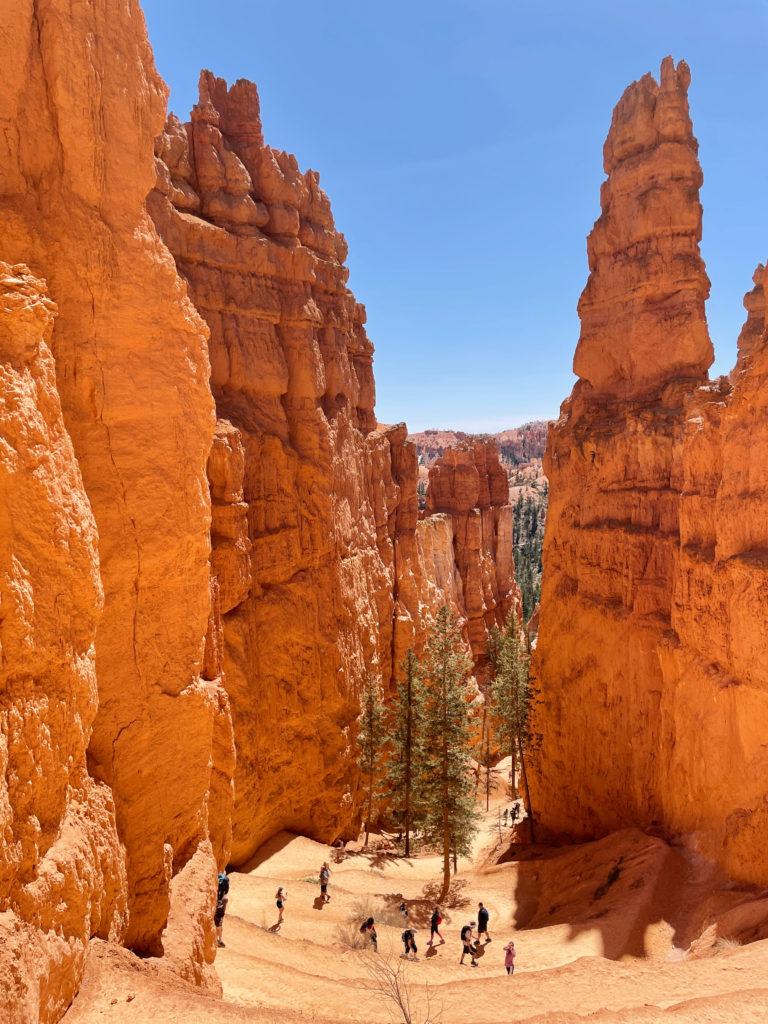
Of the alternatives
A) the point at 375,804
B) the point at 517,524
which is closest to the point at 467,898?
the point at 375,804

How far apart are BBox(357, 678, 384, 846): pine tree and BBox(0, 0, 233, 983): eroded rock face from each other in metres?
17.2

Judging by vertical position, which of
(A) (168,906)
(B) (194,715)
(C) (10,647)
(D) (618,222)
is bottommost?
(A) (168,906)

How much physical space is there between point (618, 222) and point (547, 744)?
19.8 metres

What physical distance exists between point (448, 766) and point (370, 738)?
5.80m

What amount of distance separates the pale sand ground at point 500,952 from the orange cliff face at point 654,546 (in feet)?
5.40

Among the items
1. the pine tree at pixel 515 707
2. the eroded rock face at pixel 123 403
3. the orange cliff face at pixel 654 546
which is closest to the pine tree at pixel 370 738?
the pine tree at pixel 515 707

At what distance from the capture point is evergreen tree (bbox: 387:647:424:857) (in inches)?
1011

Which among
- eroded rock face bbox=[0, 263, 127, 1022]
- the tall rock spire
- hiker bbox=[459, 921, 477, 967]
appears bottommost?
hiker bbox=[459, 921, 477, 967]

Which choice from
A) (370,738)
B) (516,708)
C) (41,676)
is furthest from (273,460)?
(41,676)

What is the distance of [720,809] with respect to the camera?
49.9ft

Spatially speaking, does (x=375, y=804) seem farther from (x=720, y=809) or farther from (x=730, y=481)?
(x=730, y=481)

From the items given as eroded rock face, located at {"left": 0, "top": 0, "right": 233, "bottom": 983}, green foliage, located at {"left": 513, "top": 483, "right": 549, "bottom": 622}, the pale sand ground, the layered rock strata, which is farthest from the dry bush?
green foliage, located at {"left": 513, "top": 483, "right": 549, "bottom": 622}

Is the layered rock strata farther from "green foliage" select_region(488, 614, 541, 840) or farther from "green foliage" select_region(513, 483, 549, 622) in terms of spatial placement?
"green foliage" select_region(488, 614, 541, 840)

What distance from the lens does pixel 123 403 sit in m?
8.39
